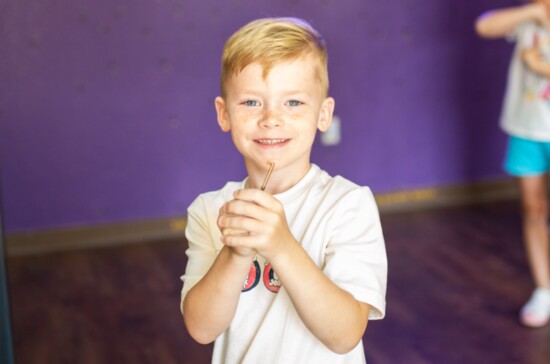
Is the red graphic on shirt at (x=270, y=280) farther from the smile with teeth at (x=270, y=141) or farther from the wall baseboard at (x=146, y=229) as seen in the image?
the wall baseboard at (x=146, y=229)

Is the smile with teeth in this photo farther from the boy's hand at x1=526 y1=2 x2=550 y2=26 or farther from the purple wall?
the purple wall

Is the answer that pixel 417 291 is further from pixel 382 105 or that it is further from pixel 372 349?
pixel 382 105

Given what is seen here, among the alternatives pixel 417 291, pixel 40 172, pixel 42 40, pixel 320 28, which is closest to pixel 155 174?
pixel 40 172

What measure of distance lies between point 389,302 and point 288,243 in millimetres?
2122

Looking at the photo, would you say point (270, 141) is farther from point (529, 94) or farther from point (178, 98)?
point (178, 98)

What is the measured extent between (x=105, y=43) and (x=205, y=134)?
638 mm

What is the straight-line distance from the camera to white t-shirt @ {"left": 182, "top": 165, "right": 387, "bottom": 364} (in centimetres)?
106

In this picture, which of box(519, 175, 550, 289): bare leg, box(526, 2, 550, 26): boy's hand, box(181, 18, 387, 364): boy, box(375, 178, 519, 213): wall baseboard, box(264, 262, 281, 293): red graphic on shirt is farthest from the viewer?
box(375, 178, 519, 213): wall baseboard

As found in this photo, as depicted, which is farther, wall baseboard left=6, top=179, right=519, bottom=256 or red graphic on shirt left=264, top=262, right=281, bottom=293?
wall baseboard left=6, top=179, right=519, bottom=256

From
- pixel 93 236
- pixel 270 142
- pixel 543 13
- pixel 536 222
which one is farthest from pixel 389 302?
pixel 270 142

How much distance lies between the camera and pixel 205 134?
144 inches

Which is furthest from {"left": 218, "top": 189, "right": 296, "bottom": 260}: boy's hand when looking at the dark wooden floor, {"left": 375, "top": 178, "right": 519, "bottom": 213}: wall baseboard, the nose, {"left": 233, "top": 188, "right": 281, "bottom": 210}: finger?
{"left": 375, "top": 178, "right": 519, "bottom": 213}: wall baseboard

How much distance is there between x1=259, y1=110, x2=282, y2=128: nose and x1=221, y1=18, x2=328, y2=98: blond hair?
0.05 metres

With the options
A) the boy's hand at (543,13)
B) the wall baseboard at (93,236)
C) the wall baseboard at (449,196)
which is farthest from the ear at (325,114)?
the wall baseboard at (449,196)
